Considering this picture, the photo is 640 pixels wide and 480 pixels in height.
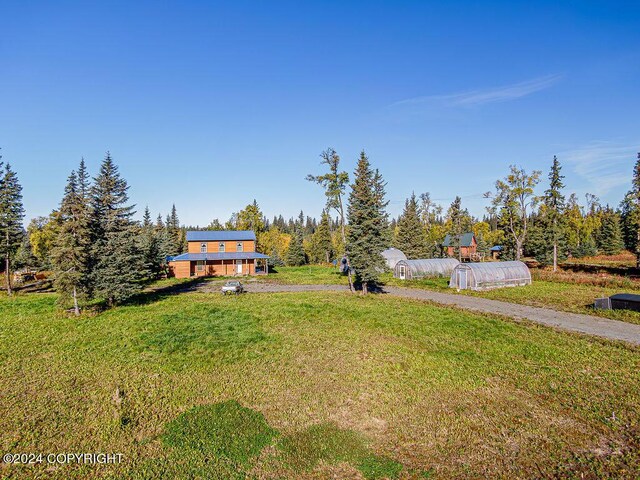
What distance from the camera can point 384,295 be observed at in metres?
32.0

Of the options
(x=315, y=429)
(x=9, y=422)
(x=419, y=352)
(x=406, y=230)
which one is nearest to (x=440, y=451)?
(x=315, y=429)

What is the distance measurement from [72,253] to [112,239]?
151 inches

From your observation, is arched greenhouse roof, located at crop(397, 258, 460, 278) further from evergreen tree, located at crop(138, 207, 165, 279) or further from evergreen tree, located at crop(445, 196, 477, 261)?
evergreen tree, located at crop(138, 207, 165, 279)

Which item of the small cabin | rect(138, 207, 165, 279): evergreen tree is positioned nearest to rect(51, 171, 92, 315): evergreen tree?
rect(138, 207, 165, 279): evergreen tree

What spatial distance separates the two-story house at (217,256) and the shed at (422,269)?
800 inches

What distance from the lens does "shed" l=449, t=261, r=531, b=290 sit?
112 ft

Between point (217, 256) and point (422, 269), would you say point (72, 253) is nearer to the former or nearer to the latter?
point (217, 256)

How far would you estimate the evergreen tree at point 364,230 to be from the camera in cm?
2973

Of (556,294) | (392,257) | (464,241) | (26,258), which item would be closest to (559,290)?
(556,294)

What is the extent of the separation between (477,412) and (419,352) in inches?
200

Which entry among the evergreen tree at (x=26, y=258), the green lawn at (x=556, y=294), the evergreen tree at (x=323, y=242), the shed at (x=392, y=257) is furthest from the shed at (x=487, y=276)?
the evergreen tree at (x=26, y=258)

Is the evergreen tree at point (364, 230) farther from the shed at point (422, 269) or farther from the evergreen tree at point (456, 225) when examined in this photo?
the evergreen tree at point (456, 225)

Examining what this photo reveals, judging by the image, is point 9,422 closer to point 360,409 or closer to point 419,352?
point 360,409

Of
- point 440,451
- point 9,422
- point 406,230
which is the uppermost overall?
point 406,230
